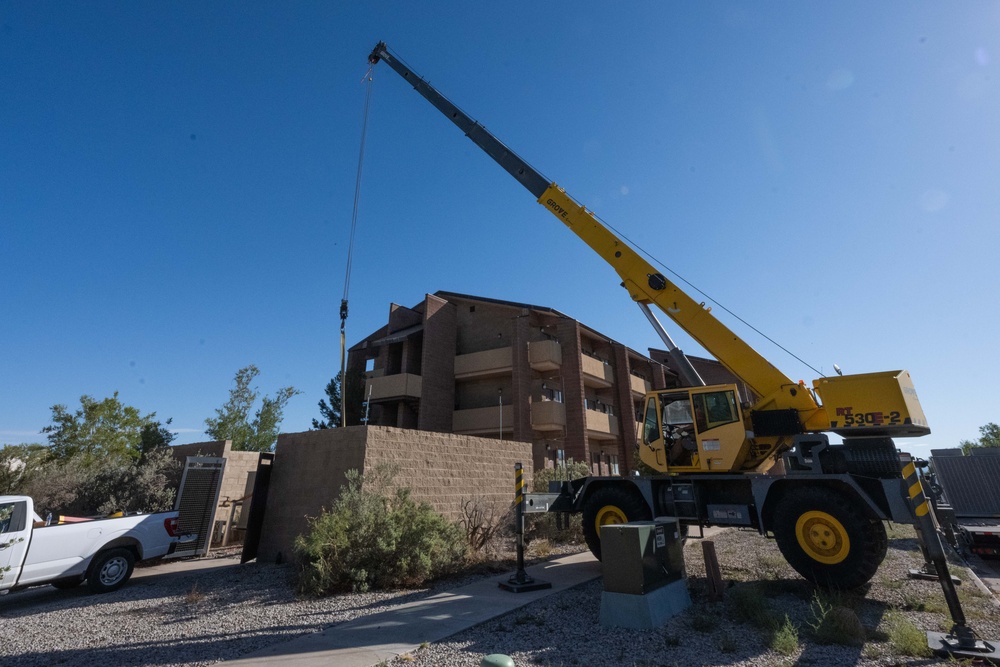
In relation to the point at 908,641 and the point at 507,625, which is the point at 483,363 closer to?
the point at 507,625

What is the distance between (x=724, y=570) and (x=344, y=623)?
6870 millimetres

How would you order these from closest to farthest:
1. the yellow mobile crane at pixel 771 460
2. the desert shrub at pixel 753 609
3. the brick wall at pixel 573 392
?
the desert shrub at pixel 753 609 < the yellow mobile crane at pixel 771 460 < the brick wall at pixel 573 392

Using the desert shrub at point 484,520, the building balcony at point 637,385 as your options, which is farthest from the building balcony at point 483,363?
the desert shrub at point 484,520

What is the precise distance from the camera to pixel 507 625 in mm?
5898

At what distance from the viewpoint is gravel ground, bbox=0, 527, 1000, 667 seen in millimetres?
4879

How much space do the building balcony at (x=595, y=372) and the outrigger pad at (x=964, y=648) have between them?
21.4m

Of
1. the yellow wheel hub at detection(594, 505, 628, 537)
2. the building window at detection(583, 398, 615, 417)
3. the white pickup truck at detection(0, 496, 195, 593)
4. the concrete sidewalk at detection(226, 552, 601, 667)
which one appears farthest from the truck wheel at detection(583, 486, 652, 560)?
the building window at detection(583, 398, 615, 417)

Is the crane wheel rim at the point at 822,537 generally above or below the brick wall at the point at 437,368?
below

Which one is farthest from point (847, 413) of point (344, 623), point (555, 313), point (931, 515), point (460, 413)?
point (460, 413)

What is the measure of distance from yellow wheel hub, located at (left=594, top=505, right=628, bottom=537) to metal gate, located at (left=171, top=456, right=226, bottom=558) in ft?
29.8

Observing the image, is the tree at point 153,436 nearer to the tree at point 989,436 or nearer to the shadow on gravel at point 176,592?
the shadow on gravel at point 176,592

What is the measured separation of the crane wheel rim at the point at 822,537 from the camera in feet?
23.0

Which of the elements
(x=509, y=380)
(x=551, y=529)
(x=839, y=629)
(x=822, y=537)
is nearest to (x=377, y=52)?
(x=551, y=529)

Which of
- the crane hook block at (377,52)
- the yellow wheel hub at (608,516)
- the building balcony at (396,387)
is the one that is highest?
the crane hook block at (377,52)
